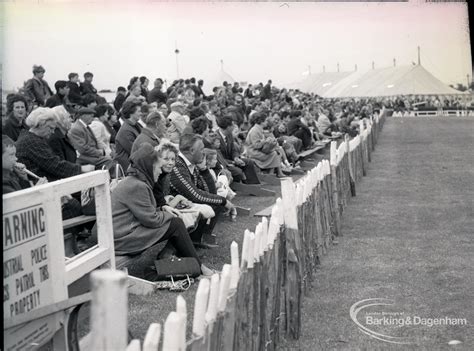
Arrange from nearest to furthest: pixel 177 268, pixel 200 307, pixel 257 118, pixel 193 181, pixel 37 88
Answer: pixel 200 307 < pixel 177 268 < pixel 193 181 < pixel 37 88 < pixel 257 118

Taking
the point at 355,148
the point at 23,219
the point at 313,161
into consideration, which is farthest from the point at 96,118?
the point at 313,161

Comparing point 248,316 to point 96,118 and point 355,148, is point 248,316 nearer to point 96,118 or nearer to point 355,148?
point 96,118

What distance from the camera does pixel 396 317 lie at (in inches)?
248

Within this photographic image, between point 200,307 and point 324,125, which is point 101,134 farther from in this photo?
point 324,125

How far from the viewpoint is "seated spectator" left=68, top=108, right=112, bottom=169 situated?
941 cm

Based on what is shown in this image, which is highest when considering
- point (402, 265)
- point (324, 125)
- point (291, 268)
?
point (324, 125)

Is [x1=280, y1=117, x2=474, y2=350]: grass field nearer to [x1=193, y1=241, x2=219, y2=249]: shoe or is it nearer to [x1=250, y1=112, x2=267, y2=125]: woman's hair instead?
[x1=193, y1=241, x2=219, y2=249]: shoe

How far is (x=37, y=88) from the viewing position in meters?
11.5

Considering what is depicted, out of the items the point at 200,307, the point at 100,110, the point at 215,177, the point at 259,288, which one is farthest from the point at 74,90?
the point at 200,307

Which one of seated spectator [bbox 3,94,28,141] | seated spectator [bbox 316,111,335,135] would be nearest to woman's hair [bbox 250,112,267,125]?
seated spectator [bbox 3,94,28,141]

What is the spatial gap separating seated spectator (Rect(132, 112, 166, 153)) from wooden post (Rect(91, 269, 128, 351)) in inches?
255

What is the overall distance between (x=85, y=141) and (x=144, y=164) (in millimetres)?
2899

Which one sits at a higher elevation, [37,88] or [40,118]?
[37,88]

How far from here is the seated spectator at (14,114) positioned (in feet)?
25.6
